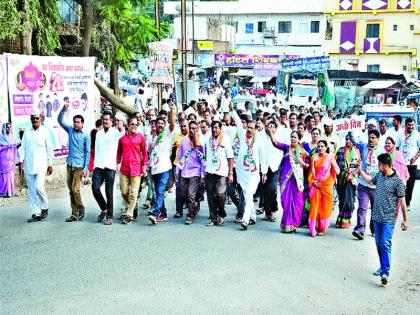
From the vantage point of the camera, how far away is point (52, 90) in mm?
14055

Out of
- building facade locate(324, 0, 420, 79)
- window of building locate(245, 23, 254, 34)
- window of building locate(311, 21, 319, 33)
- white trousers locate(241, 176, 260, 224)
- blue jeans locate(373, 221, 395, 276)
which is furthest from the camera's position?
window of building locate(245, 23, 254, 34)

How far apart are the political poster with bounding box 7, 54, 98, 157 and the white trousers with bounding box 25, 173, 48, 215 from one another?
295cm

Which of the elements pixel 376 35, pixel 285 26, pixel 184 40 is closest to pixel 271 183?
pixel 184 40

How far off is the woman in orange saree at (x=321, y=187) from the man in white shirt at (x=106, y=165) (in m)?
3.08

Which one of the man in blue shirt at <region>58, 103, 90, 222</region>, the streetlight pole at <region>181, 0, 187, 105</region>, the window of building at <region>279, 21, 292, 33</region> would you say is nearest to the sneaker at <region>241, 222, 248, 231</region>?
the man in blue shirt at <region>58, 103, 90, 222</region>

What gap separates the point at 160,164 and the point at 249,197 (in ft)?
4.98

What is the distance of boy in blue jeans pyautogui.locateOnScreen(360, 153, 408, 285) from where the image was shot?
7.43 metres

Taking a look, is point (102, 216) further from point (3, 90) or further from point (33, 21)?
point (33, 21)

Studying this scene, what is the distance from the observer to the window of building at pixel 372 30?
47188mm

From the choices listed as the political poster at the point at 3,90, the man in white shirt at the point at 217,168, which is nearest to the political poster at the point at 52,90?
the political poster at the point at 3,90

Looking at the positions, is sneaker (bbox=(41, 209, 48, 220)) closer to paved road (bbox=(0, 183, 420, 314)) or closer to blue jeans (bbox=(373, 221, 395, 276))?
paved road (bbox=(0, 183, 420, 314))

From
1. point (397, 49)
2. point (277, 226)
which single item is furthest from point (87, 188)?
point (397, 49)

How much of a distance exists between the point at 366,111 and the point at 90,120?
8.19 meters

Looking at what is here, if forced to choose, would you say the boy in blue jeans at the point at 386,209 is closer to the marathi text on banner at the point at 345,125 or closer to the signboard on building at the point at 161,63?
the marathi text on banner at the point at 345,125
